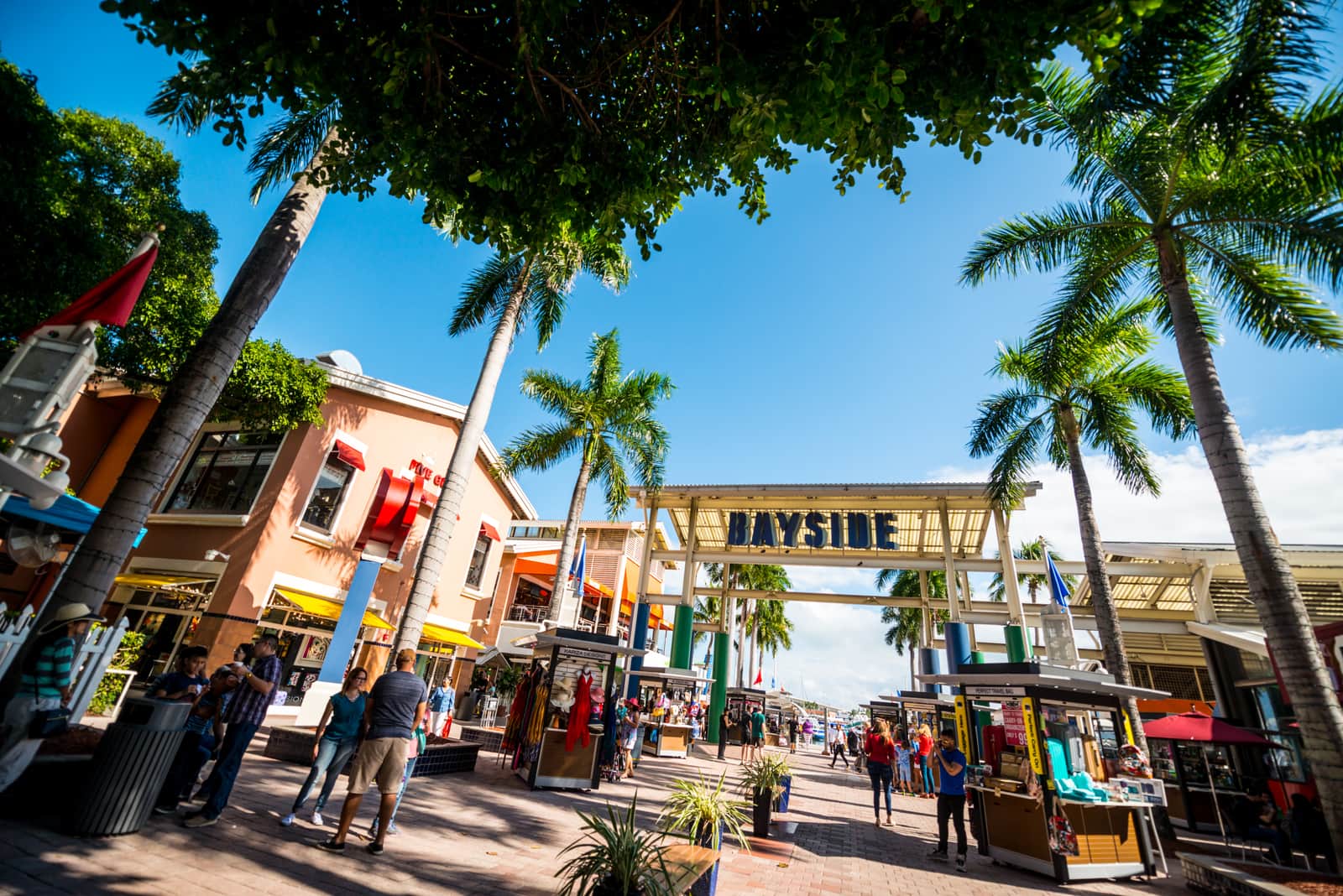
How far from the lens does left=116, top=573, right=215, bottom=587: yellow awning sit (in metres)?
14.8

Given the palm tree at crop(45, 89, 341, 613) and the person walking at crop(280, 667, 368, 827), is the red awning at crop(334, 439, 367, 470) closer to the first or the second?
the palm tree at crop(45, 89, 341, 613)

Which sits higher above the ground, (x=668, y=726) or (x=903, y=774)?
(x=668, y=726)

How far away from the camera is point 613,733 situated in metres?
12.1

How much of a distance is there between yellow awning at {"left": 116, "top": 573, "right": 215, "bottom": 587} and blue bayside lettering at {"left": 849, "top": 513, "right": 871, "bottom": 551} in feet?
59.3

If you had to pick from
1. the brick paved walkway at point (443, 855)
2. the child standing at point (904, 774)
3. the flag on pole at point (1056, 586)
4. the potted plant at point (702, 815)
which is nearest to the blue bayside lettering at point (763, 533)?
the child standing at point (904, 774)

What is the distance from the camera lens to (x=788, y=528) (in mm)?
18797

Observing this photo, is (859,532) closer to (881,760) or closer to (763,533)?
(763,533)

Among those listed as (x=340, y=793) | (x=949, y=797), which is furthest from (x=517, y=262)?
Answer: (x=949, y=797)

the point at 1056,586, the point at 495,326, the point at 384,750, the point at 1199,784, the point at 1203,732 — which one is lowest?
the point at 384,750

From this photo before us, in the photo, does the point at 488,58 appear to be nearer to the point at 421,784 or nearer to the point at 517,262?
the point at 421,784

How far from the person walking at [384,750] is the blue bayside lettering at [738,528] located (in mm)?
14518

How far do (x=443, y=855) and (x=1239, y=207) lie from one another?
13.8m

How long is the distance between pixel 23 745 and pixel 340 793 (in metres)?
3.63

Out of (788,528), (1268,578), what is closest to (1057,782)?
(1268,578)
